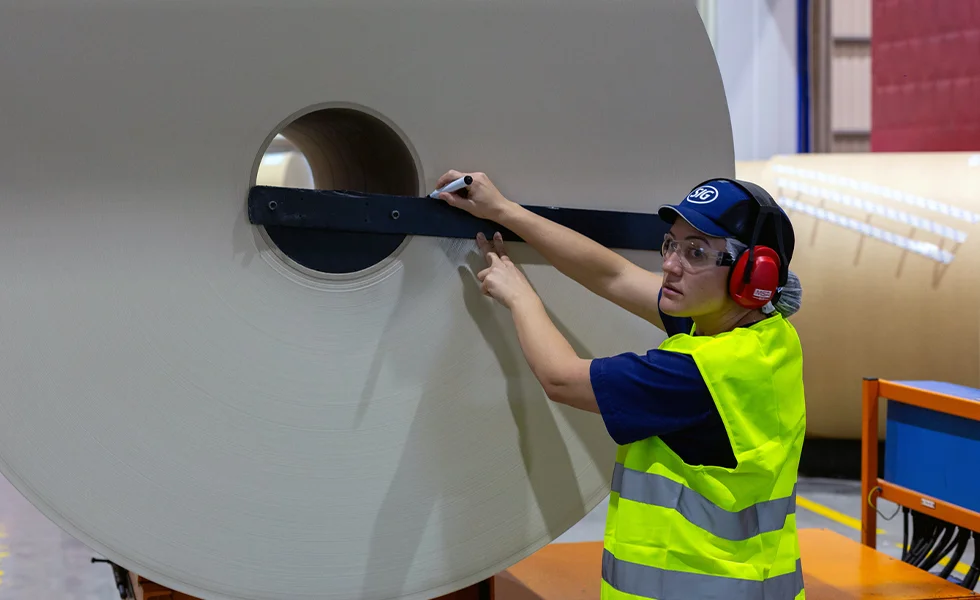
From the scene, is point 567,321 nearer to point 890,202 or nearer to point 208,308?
point 208,308

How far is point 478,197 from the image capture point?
1.63 m

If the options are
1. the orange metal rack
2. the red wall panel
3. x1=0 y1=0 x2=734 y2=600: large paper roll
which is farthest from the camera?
the red wall panel

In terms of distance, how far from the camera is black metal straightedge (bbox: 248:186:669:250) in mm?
1558

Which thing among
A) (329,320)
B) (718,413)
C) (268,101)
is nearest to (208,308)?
(329,320)

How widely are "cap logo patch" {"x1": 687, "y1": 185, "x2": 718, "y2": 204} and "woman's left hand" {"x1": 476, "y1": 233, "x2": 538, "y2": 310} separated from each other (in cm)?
31

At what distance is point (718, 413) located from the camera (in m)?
1.47

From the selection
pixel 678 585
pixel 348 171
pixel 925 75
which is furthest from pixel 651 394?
pixel 925 75

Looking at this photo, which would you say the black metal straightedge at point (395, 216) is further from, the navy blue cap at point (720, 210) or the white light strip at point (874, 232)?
the white light strip at point (874, 232)

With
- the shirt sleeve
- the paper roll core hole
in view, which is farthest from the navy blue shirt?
the paper roll core hole

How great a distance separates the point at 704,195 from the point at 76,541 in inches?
138

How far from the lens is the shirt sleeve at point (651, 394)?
1.46 metres

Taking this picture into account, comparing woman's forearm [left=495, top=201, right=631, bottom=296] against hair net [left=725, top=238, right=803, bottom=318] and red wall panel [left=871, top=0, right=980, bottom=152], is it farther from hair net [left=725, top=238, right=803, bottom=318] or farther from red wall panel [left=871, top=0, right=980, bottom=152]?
red wall panel [left=871, top=0, right=980, bottom=152]

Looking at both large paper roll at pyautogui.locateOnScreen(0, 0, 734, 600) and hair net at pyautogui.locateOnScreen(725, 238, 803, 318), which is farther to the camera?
hair net at pyautogui.locateOnScreen(725, 238, 803, 318)

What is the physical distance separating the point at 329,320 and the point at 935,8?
235 inches
